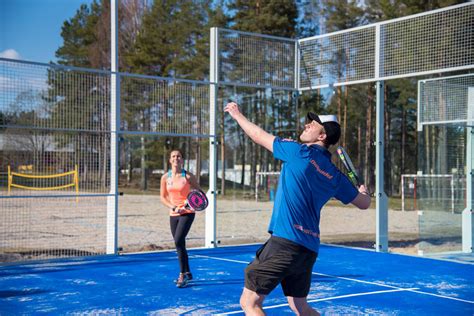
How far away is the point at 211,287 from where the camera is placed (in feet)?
28.8

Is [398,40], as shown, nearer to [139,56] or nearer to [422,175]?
[422,175]

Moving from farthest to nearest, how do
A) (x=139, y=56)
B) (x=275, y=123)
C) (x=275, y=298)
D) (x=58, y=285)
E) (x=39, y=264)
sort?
(x=139, y=56) < (x=275, y=123) < (x=39, y=264) < (x=58, y=285) < (x=275, y=298)

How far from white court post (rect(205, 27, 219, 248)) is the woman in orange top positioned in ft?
11.3

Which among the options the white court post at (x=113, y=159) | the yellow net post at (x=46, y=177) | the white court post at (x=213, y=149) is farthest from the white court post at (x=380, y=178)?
the yellow net post at (x=46, y=177)

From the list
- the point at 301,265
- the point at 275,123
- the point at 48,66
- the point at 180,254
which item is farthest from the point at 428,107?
the point at 301,265

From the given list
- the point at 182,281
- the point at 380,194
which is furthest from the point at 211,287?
the point at 380,194

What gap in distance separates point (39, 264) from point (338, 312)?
591 centimetres

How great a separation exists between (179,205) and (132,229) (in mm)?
10385

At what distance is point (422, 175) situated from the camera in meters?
12.8

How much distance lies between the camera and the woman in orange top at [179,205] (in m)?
9.03

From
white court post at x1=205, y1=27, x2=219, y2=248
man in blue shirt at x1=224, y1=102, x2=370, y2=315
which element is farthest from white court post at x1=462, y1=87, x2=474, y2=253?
man in blue shirt at x1=224, y1=102, x2=370, y2=315

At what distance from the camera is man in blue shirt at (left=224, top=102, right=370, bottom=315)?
4.65m

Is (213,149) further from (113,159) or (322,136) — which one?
(322,136)

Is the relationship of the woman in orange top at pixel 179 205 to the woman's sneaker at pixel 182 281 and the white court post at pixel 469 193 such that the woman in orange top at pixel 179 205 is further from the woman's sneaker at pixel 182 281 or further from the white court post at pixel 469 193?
the white court post at pixel 469 193
